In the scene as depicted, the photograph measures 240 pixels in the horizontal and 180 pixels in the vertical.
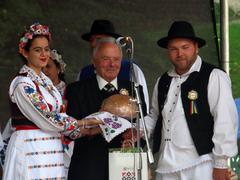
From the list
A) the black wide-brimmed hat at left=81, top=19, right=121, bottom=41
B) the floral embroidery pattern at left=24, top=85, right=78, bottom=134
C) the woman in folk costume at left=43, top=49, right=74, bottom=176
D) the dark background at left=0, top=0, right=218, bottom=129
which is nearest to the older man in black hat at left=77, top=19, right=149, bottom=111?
the black wide-brimmed hat at left=81, top=19, right=121, bottom=41

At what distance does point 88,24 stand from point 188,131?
241 centimetres

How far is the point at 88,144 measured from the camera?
4293 millimetres

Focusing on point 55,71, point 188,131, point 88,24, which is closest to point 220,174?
point 188,131

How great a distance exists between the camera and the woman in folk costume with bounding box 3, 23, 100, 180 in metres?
3.87

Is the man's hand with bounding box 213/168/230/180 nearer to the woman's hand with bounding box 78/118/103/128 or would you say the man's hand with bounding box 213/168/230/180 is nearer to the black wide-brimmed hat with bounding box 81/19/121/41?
the woman's hand with bounding box 78/118/103/128

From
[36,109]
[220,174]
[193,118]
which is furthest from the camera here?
[193,118]

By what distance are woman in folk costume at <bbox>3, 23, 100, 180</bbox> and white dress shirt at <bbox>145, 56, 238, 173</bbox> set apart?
592 mm

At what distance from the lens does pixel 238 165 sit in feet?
20.5

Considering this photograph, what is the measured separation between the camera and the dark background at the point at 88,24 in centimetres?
603

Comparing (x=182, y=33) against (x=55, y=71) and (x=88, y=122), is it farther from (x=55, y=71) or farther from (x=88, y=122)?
(x=55, y=71)

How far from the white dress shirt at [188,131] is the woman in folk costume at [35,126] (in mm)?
592

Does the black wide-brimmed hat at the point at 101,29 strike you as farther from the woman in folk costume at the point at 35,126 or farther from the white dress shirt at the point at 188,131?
the woman in folk costume at the point at 35,126

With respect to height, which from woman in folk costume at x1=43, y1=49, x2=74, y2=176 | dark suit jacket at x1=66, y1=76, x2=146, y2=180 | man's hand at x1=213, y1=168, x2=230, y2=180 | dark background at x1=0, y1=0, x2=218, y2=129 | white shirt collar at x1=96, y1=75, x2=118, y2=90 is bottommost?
man's hand at x1=213, y1=168, x2=230, y2=180

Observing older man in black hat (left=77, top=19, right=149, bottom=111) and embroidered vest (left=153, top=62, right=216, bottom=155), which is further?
older man in black hat (left=77, top=19, right=149, bottom=111)
